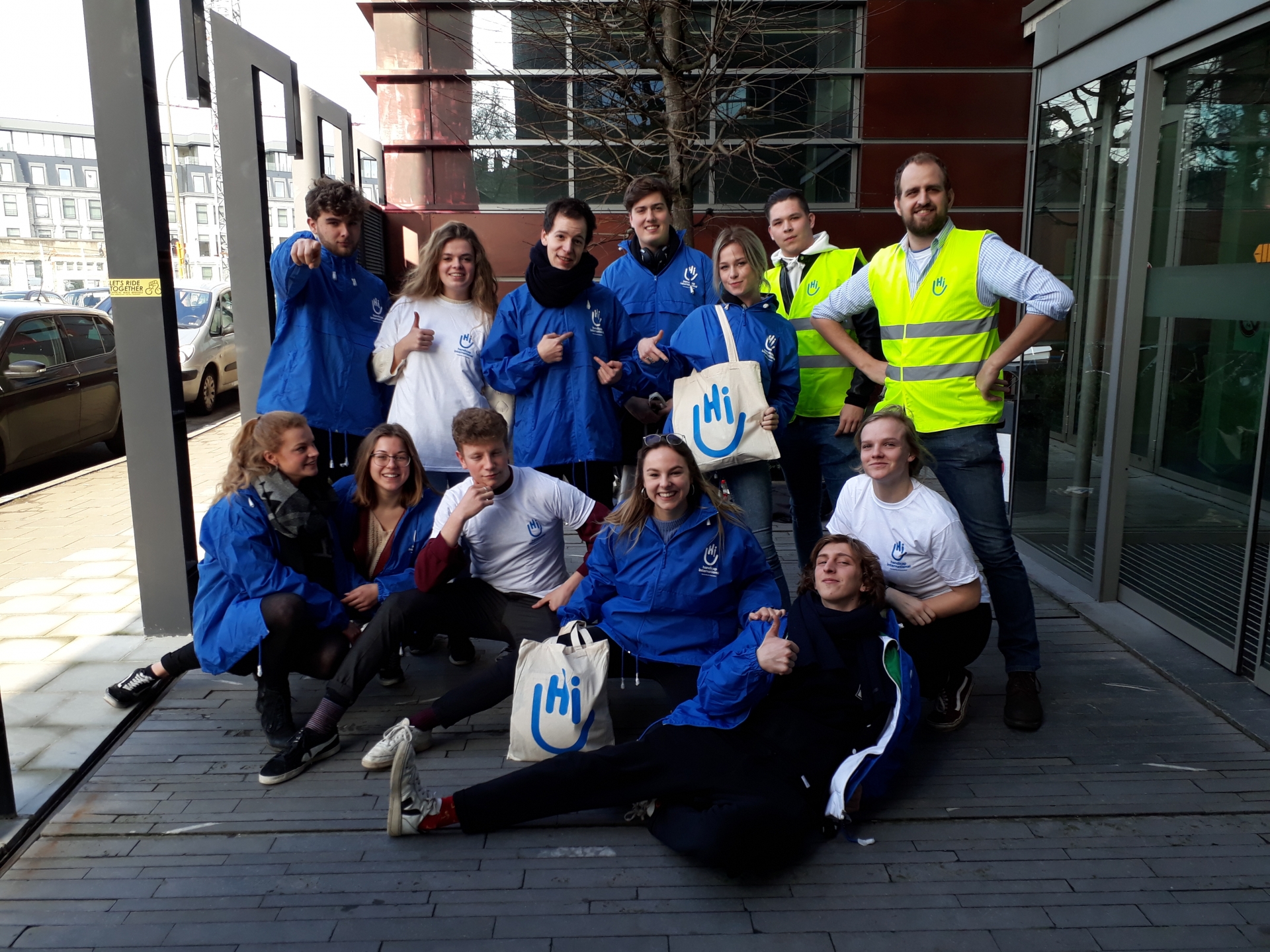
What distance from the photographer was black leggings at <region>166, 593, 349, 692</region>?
3588 mm

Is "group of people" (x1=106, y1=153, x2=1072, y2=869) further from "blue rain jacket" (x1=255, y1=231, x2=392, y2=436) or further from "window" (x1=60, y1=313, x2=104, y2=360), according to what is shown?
"window" (x1=60, y1=313, x2=104, y2=360)

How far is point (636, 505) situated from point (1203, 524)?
3233mm

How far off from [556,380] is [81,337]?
7.68 meters

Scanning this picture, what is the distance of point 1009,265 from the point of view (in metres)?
3.70

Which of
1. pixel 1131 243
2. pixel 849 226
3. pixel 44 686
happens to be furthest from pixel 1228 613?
pixel 849 226

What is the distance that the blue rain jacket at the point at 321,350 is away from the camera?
422 centimetres

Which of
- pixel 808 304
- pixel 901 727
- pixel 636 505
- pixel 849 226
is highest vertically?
pixel 849 226

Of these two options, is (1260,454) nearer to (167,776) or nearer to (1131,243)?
(1131,243)

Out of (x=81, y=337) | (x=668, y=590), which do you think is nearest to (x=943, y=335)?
(x=668, y=590)

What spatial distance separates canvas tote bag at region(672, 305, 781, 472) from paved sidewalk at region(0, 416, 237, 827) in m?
2.57

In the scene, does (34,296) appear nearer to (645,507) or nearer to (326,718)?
(326,718)

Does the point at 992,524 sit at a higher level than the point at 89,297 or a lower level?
lower

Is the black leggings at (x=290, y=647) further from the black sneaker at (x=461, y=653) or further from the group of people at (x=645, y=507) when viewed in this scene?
the black sneaker at (x=461, y=653)

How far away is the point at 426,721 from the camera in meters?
3.57
